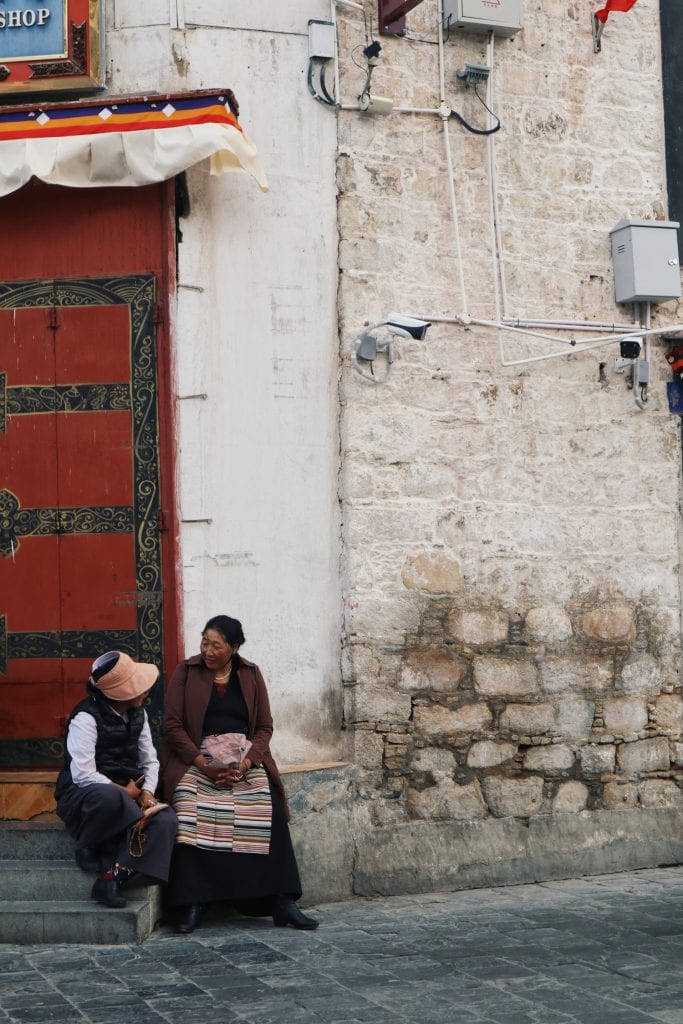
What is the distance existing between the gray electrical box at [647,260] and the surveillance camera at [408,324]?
162cm

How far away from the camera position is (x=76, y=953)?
19.9 ft

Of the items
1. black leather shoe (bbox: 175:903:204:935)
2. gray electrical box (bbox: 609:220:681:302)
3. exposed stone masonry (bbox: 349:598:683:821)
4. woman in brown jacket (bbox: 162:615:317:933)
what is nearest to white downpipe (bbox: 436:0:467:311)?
gray electrical box (bbox: 609:220:681:302)

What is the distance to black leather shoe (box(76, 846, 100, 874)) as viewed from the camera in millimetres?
6531

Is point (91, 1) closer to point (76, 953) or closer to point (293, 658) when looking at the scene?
point (293, 658)

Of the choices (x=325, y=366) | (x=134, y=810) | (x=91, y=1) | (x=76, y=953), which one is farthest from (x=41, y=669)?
(x=91, y=1)

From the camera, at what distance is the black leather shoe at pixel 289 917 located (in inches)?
263

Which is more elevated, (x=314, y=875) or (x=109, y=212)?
(x=109, y=212)

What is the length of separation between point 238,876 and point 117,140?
3837mm

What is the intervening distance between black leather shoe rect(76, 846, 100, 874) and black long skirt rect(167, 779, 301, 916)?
0.38m

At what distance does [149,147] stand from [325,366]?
151cm

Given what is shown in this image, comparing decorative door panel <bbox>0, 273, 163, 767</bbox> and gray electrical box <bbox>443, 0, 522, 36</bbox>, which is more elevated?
gray electrical box <bbox>443, 0, 522, 36</bbox>

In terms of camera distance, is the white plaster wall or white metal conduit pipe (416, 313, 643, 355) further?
white metal conduit pipe (416, 313, 643, 355)

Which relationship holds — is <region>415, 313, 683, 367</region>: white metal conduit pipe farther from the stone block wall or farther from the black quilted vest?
the black quilted vest

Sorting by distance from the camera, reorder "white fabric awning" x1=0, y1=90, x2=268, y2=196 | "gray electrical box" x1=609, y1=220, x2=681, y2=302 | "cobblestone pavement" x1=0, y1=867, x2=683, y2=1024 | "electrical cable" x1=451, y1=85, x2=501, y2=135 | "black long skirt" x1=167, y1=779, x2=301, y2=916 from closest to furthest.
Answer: "cobblestone pavement" x1=0, y1=867, x2=683, y2=1024 → "black long skirt" x1=167, y1=779, x2=301, y2=916 → "white fabric awning" x1=0, y1=90, x2=268, y2=196 → "electrical cable" x1=451, y1=85, x2=501, y2=135 → "gray electrical box" x1=609, y1=220, x2=681, y2=302
